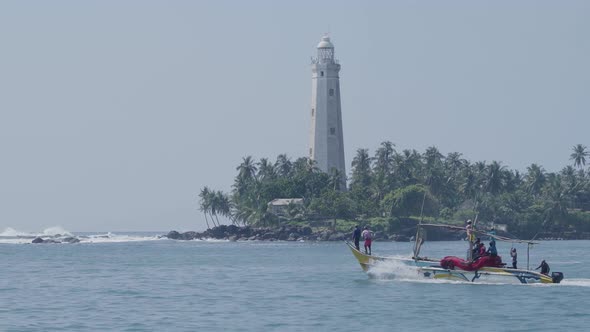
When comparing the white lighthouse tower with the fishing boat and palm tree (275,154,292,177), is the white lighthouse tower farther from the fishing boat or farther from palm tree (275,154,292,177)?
the fishing boat

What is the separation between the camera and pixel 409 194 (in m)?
128

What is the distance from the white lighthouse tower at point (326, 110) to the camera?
126m

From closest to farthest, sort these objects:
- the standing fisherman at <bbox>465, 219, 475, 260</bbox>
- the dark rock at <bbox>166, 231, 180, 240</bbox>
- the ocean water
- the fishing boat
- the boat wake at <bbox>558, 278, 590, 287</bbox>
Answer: the ocean water < the standing fisherman at <bbox>465, 219, 475, 260</bbox> < the fishing boat < the boat wake at <bbox>558, 278, 590, 287</bbox> < the dark rock at <bbox>166, 231, 180, 240</bbox>

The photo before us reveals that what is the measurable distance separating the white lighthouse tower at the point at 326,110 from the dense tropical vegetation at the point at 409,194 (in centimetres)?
248

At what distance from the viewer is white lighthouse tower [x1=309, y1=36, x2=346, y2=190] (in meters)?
126

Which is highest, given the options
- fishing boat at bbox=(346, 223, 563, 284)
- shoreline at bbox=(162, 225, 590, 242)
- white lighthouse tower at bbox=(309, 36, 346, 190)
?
white lighthouse tower at bbox=(309, 36, 346, 190)

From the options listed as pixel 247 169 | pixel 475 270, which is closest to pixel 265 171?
pixel 247 169

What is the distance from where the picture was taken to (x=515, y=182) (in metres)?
156

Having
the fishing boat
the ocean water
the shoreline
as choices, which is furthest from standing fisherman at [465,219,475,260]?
the shoreline

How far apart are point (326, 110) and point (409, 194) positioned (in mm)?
13170

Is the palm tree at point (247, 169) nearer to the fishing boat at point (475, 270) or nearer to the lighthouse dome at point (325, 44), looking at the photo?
the lighthouse dome at point (325, 44)

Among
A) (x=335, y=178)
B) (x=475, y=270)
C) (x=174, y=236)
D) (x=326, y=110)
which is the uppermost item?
(x=326, y=110)

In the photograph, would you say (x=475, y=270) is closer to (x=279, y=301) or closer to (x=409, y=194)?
(x=279, y=301)

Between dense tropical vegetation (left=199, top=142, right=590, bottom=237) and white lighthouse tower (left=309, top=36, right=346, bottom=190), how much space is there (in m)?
2.48
